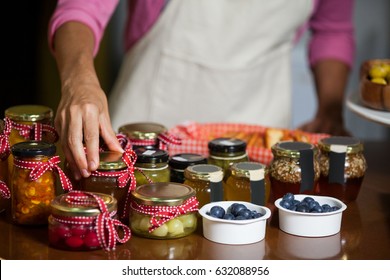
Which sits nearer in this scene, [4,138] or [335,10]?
[4,138]

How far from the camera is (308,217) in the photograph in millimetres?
1294

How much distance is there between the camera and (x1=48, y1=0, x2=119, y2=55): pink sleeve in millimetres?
1809

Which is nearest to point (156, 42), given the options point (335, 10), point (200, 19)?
point (200, 19)

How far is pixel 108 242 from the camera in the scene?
1.22m

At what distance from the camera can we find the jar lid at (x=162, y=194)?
1246mm

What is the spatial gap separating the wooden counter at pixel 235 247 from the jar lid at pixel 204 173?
0.09 metres

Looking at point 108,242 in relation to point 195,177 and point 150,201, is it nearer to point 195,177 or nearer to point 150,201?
point 150,201

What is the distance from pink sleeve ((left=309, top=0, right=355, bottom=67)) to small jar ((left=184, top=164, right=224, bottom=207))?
1184mm

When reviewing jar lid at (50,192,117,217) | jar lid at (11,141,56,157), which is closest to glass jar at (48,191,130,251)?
jar lid at (50,192,117,217)

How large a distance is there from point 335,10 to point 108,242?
148 cm

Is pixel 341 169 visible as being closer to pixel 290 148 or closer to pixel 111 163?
pixel 290 148

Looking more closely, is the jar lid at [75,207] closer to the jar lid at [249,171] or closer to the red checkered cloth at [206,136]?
the jar lid at [249,171]

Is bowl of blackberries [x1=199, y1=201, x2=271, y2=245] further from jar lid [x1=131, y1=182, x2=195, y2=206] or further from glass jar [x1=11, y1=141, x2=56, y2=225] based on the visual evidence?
glass jar [x1=11, y1=141, x2=56, y2=225]

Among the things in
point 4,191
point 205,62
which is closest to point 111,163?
point 4,191
